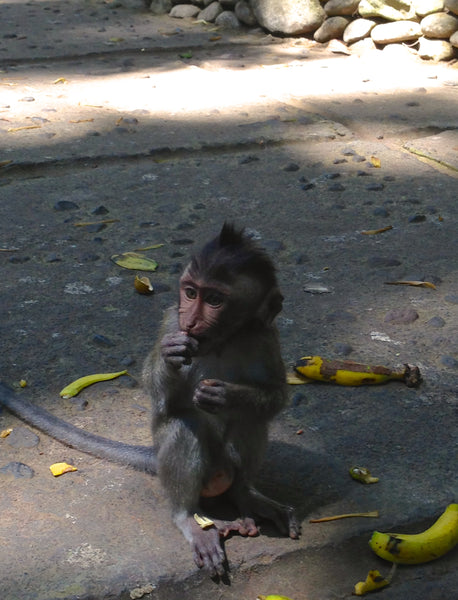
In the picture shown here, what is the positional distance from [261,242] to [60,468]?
1.83 meters

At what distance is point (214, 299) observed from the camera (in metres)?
2.50

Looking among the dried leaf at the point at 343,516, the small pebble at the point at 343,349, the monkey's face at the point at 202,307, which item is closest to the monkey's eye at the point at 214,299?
the monkey's face at the point at 202,307

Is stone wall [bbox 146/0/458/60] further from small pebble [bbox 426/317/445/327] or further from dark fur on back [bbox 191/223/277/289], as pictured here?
dark fur on back [bbox 191/223/277/289]

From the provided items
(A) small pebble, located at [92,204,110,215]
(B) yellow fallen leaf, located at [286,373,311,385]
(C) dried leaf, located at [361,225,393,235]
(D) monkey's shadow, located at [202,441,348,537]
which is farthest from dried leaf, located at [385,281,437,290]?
(A) small pebble, located at [92,204,110,215]

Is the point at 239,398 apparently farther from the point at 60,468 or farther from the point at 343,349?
the point at 343,349

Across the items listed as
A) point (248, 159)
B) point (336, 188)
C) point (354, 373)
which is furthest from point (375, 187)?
point (354, 373)

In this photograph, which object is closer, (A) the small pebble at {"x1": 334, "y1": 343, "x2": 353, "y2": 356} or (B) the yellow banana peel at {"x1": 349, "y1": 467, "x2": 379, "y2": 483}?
(B) the yellow banana peel at {"x1": 349, "y1": 467, "x2": 379, "y2": 483}

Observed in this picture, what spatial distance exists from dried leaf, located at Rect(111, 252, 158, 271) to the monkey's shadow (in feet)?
4.50

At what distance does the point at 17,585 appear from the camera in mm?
2334

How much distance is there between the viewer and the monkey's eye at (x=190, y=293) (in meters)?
2.50

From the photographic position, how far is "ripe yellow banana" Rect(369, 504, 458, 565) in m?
2.44

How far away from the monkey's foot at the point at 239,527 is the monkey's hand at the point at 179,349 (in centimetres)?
49

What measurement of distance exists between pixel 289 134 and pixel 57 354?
2.80m

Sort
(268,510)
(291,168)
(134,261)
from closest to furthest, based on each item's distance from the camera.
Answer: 1. (268,510)
2. (134,261)
3. (291,168)
